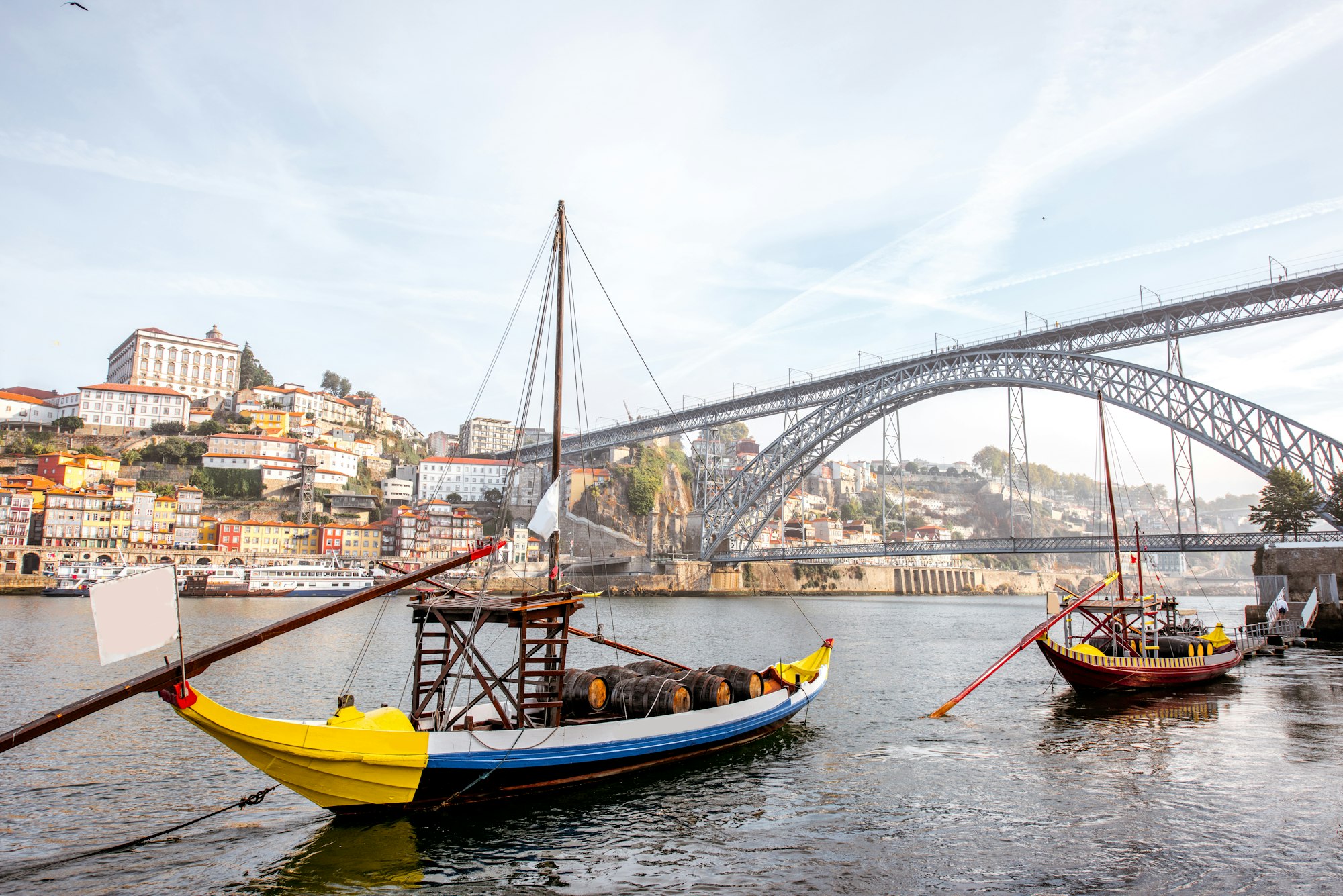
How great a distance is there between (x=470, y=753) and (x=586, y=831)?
5.36 ft

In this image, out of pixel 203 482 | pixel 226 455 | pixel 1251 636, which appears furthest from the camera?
pixel 226 455

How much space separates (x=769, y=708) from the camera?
1431 cm

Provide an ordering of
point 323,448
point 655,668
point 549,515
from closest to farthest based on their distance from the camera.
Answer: point 549,515, point 655,668, point 323,448

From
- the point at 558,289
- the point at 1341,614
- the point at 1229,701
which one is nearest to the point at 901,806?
the point at 558,289

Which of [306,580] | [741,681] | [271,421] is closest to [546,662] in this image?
[741,681]

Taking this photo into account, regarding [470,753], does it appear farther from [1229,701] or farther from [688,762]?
[1229,701]

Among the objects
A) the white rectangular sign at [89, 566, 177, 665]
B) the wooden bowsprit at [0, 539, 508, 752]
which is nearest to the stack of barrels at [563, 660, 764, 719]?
the wooden bowsprit at [0, 539, 508, 752]

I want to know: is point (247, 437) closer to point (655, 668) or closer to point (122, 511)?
point (122, 511)

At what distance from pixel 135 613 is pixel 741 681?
9.20 m

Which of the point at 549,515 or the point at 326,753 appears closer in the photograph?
the point at 326,753

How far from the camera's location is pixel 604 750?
440 inches

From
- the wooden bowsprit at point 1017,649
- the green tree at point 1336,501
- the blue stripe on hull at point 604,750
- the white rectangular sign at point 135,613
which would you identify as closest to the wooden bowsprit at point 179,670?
the white rectangular sign at point 135,613

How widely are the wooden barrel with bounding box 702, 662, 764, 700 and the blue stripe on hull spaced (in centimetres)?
36

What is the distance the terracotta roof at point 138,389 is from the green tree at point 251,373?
17242 millimetres
